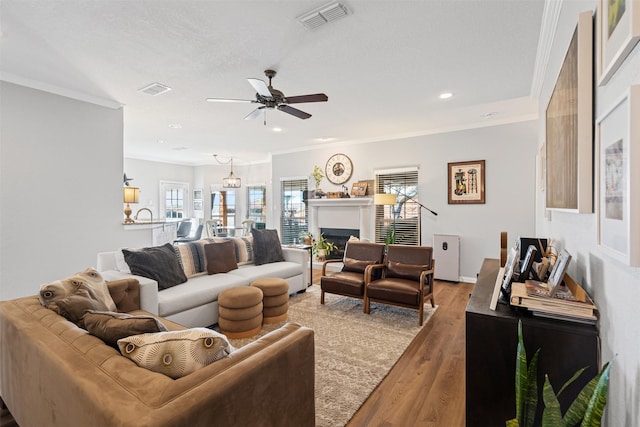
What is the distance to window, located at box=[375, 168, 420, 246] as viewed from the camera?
19.3 ft

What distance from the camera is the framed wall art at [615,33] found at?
0.78 m

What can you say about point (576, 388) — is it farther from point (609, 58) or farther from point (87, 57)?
point (87, 57)

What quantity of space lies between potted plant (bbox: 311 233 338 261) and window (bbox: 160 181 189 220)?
17.1ft

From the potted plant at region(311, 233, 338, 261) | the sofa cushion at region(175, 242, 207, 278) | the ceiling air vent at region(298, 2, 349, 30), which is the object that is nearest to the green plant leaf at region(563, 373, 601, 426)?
the ceiling air vent at region(298, 2, 349, 30)

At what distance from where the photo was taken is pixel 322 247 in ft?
22.1

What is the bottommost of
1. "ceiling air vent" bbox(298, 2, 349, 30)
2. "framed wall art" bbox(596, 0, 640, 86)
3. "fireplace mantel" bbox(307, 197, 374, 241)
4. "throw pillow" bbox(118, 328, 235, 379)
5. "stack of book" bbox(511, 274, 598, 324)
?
"throw pillow" bbox(118, 328, 235, 379)

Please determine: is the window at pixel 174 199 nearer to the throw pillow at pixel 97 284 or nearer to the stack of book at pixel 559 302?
the throw pillow at pixel 97 284

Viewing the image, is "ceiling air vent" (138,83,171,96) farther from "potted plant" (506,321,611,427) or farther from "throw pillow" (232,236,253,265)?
"potted plant" (506,321,611,427)

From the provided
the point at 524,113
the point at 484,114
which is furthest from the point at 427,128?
the point at 524,113

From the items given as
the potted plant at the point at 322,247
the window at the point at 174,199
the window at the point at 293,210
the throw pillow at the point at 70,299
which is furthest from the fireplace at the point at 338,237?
the window at the point at 174,199

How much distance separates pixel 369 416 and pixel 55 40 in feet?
12.6

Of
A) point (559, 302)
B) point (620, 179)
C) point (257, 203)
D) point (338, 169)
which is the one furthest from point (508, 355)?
point (257, 203)

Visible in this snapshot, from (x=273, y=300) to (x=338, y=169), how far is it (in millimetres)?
4013

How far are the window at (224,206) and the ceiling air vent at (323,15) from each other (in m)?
8.08
